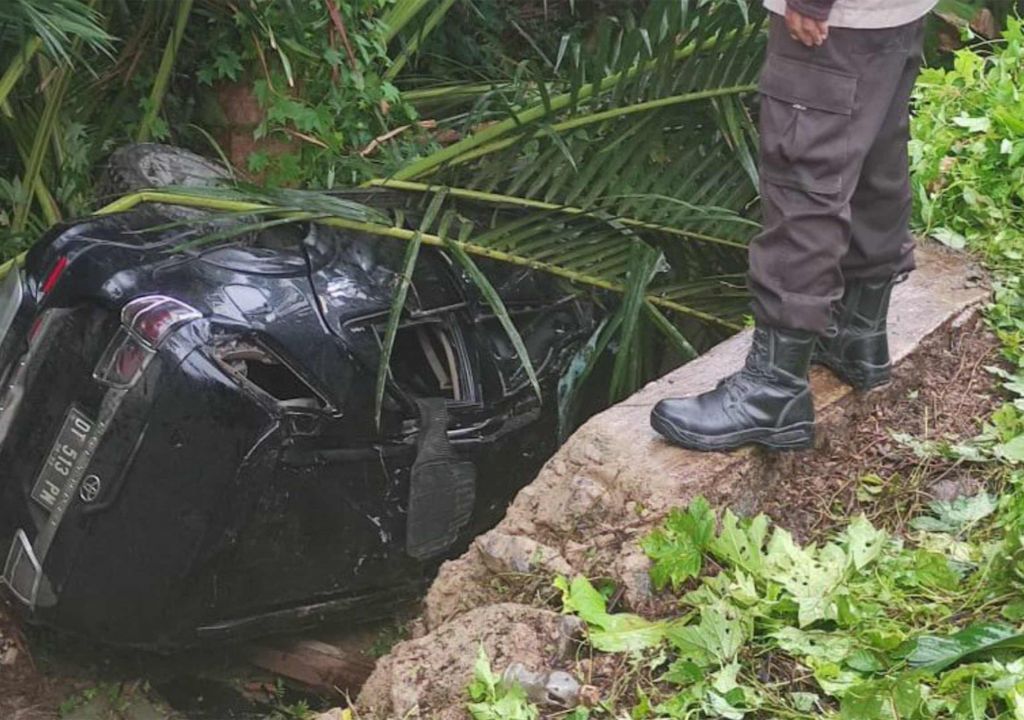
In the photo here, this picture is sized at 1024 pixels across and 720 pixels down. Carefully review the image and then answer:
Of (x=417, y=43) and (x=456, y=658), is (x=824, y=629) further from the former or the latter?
(x=417, y=43)

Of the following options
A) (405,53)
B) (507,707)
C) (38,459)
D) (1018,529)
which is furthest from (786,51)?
(405,53)

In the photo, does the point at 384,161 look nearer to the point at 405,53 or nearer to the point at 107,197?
the point at 405,53

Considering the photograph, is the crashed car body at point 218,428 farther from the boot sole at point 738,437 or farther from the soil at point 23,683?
the boot sole at point 738,437

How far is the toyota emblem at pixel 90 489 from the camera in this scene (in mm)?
3566

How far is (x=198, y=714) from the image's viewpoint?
4.38 metres

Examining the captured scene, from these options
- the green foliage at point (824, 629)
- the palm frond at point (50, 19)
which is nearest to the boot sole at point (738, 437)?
the green foliage at point (824, 629)

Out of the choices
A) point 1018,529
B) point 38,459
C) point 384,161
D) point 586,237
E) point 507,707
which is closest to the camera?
point 507,707

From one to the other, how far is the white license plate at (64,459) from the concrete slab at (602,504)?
1.30 meters

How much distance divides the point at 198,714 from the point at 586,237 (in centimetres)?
201

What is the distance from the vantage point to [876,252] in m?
2.93

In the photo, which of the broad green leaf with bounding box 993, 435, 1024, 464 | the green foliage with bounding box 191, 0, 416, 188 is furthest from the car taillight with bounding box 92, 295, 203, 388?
the broad green leaf with bounding box 993, 435, 1024, 464

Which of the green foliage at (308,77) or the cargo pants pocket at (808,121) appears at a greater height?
the cargo pants pocket at (808,121)

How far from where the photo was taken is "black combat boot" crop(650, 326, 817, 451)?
2.71 metres

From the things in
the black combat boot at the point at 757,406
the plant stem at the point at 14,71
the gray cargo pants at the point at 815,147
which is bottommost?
the black combat boot at the point at 757,406
